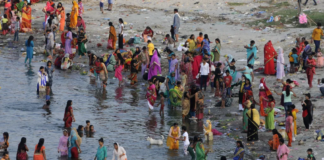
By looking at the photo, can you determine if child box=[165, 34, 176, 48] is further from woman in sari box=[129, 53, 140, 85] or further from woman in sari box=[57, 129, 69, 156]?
woman in sari box=[57, 129, 69, 156]

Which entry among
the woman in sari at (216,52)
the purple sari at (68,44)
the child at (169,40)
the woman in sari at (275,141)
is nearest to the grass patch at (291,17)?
the child at (169,40)

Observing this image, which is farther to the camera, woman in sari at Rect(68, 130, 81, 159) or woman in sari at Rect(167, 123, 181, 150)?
woman in sari at Rect(167, 123, 181, 150)

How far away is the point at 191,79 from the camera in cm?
2105

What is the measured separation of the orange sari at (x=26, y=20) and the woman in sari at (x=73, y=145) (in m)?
16.7

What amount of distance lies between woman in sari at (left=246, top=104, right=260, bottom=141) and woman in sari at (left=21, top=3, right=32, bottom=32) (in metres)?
17.1

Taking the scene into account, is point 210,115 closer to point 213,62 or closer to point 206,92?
point 206,92

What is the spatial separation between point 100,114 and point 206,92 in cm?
434

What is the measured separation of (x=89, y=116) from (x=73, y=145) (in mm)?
4043

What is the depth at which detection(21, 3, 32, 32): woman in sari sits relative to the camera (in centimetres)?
2978

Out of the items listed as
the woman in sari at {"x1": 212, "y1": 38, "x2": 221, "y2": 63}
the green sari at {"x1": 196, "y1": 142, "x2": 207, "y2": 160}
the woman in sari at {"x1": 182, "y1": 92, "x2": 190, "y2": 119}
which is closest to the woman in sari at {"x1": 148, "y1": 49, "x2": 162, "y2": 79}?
the woman in sari at {"x1": 212, "y1": 38, "x2": 221, "y2": 63}

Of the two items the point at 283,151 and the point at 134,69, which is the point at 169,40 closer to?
the point at 134,69

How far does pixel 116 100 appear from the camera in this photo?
20344 millimetres

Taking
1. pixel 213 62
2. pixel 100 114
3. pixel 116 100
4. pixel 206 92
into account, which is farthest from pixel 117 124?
pixel 213 62

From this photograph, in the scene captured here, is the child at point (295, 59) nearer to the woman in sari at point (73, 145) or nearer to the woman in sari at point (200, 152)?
the woman in sari at point (200, 152)
